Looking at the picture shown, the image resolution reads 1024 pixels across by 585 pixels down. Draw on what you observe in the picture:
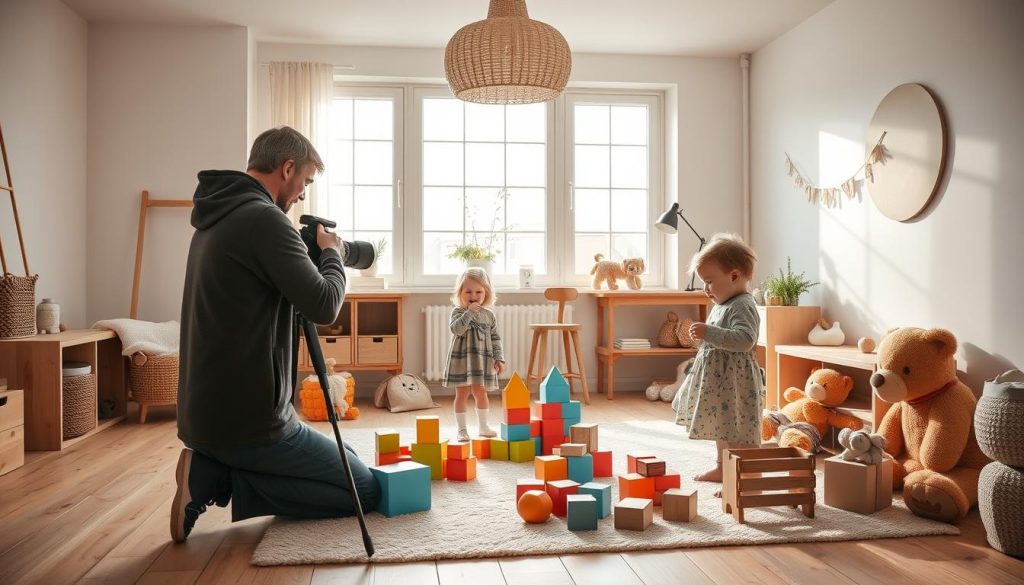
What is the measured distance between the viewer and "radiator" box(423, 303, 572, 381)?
5.05m

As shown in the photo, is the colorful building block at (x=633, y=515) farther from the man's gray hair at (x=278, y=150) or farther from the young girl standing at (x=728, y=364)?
the man's gray hair at (x=278, y=150)

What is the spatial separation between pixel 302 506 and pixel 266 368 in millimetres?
448

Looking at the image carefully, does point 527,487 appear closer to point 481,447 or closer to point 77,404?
point 481,447

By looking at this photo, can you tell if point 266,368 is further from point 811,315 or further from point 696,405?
point 811,315

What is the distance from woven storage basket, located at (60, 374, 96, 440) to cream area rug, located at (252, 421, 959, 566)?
69.8 inches

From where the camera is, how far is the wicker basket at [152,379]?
13.1 ft

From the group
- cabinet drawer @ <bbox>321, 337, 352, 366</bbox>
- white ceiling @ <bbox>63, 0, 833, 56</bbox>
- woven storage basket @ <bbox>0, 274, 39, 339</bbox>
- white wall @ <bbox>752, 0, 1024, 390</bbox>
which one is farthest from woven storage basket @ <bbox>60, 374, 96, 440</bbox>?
white wall @ <bbox>752, 0, 1024, 390</bbox>

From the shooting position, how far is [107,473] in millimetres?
2975

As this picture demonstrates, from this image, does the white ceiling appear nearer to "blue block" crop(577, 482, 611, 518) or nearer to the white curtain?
the white curtain

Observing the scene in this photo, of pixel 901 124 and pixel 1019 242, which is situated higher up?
pixel 901 124

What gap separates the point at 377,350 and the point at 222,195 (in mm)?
2672

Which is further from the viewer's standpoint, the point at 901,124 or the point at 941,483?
the point at 901,124

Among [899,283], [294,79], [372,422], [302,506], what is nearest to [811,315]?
[899,283]

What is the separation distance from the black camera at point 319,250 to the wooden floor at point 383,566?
793mm
